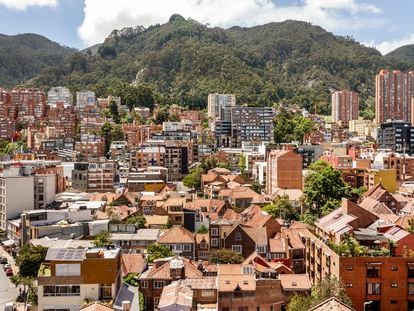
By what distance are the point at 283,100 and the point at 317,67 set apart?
39.5 m

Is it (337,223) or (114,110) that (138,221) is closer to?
(337,223)

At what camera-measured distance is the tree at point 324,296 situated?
1032 inches

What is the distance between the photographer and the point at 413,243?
3106 centimetres

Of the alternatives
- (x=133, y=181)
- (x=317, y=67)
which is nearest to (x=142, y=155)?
(x=133, y=181)

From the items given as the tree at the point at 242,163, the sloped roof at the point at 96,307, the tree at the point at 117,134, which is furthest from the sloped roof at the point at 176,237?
the tree at the point at 117,134

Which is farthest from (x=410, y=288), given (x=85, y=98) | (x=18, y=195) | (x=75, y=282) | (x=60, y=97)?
(x=60, y=97)

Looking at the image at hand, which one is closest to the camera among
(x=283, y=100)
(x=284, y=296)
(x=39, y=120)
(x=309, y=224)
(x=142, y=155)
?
(x=284, y=296)

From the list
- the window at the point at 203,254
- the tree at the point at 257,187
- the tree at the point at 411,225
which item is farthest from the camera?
the tree at the point at 257,187

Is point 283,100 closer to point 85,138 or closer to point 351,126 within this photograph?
point 351,126

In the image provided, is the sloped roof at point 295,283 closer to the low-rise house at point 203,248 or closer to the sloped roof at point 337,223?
the sloped roof at point 337,223

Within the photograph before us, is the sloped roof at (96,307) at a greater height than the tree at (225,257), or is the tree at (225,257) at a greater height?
the sloped roof at (96,307)

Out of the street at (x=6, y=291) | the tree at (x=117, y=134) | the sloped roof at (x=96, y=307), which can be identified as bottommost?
the street at (x=6, y=291)

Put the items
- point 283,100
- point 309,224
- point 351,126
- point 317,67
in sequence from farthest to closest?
point 317,67, point 283,100, point 351,126, point 309,224

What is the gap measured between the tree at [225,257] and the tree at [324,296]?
866 cm
